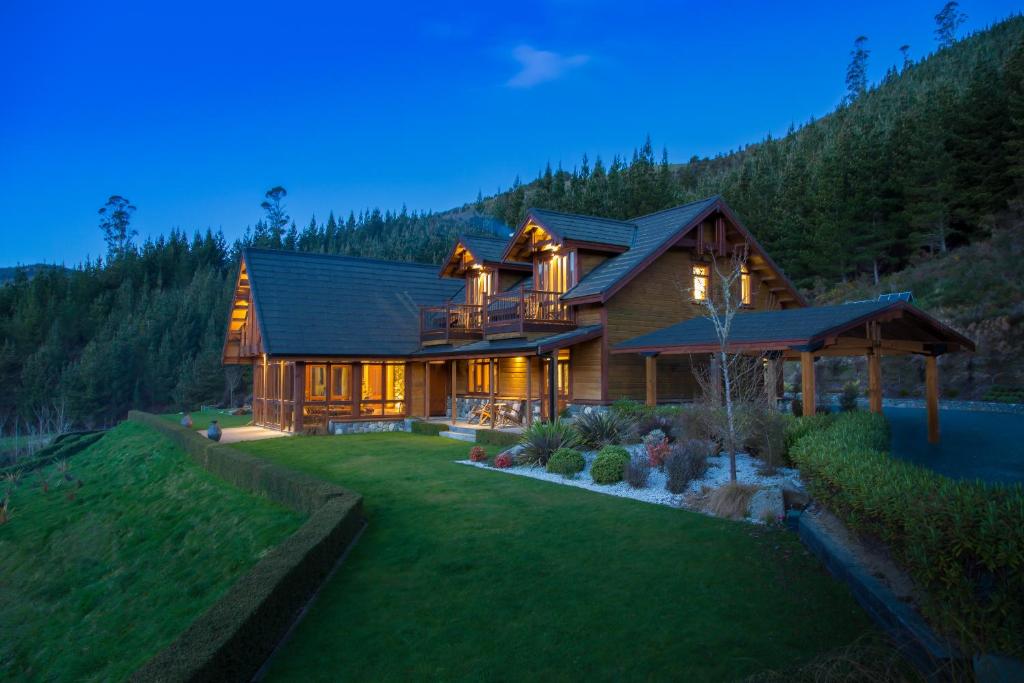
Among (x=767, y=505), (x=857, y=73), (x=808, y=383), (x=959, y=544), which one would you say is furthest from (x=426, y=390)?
(x=857, y=73)

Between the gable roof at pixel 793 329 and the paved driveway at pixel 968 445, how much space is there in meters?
2.47

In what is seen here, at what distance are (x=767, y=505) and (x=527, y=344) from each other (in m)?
10.6

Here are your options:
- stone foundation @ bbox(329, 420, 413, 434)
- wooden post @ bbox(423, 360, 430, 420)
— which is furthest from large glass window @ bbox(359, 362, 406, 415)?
wooden post @ bbox(423, 360, 430, 420)

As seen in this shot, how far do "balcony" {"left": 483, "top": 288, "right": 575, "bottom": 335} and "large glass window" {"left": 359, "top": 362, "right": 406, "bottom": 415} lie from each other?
5.29 metres

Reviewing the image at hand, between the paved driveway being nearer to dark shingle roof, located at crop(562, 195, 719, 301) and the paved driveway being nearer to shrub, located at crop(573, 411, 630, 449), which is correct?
shrub, located at crop(573, 411, 630, 449)

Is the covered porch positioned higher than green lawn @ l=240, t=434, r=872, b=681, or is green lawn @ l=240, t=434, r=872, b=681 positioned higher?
the covered porch

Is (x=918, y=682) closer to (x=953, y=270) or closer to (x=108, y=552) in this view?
(x=108, y=552)

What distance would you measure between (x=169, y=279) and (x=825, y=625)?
9447 cm

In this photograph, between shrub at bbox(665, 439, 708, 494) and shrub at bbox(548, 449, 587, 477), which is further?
shrub at bbox(548, 449, 587, 477)

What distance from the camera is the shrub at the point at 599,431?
15.1 meters

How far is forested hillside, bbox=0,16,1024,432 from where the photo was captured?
34.8 m

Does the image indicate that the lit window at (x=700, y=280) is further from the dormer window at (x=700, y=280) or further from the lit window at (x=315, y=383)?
the lit window at (x=315, y=383)

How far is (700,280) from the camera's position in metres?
23.0

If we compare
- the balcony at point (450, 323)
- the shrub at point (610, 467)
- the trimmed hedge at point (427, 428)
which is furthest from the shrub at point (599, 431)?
the balcony at point (450, 323)
